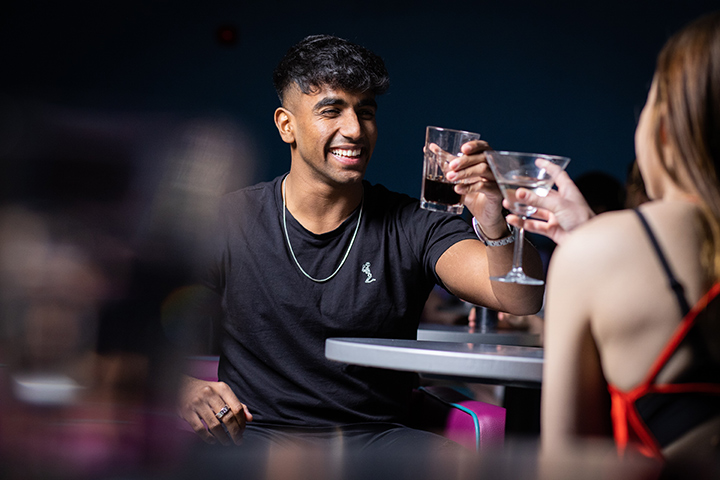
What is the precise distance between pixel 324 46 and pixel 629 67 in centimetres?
382

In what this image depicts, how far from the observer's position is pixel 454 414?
5.65 ft

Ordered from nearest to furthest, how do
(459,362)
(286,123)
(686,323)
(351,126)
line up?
(686,323)
(459,362)
(351,126)
(286,123)


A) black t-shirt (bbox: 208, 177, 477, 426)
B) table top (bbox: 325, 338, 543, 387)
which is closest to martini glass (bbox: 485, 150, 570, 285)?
table top (bbox: 325, 338, 543, 387)

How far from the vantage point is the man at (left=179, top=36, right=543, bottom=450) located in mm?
1688

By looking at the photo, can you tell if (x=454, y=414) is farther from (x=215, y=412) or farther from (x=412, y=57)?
(x=412, y=57)

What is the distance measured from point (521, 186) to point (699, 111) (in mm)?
515

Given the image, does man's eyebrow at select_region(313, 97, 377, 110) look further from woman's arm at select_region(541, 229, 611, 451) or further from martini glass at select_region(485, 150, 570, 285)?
woman's arm at select_region(541, 229, 611, 451)

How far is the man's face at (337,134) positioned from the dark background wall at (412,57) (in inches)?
112

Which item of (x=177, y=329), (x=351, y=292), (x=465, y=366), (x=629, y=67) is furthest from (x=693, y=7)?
Answer: (x=177, y=329)

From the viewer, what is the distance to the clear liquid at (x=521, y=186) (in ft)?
4.20

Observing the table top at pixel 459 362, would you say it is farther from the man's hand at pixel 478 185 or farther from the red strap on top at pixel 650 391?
the man's hand at pixel 478 185

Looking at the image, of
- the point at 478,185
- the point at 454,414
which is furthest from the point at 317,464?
the point at 454,414

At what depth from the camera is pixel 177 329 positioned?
2.33ft

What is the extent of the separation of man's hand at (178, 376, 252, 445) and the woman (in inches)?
37.1
